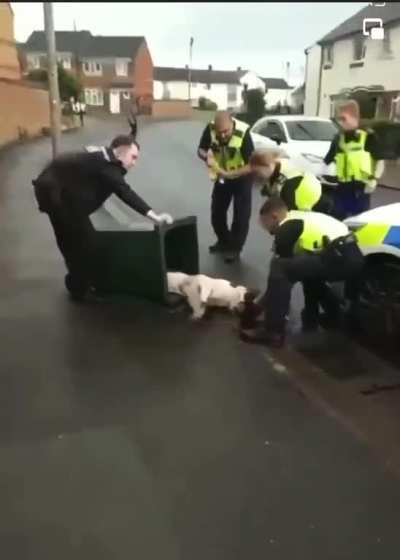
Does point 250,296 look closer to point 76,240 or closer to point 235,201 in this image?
point 76,240

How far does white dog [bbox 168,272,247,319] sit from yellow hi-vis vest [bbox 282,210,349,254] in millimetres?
916

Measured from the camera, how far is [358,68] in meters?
35.1

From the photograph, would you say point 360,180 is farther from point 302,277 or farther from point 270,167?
point 302,277

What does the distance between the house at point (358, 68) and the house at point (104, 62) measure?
40964 mm

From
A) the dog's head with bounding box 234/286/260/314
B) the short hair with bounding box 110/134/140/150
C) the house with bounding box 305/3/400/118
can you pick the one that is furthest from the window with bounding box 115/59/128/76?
the dog's head with bounding box 234/286/260/314

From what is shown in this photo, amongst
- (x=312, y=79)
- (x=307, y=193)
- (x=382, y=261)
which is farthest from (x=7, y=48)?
(x=382, y=261)

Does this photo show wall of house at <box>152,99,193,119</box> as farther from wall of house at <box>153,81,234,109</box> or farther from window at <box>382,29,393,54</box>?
window at <box>382,29,393,54</box>

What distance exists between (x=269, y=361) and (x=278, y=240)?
0.90m

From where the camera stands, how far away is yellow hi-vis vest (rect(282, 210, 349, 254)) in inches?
193

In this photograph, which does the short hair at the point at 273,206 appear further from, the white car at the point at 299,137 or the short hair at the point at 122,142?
the white car at the point at 299,137

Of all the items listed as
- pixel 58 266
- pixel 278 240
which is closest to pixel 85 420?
pixel 278 240

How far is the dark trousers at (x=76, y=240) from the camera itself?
580cm

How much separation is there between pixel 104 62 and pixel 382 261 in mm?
81002

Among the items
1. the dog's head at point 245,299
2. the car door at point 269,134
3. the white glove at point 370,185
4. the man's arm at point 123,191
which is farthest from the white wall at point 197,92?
the dog's head at point 245,299
